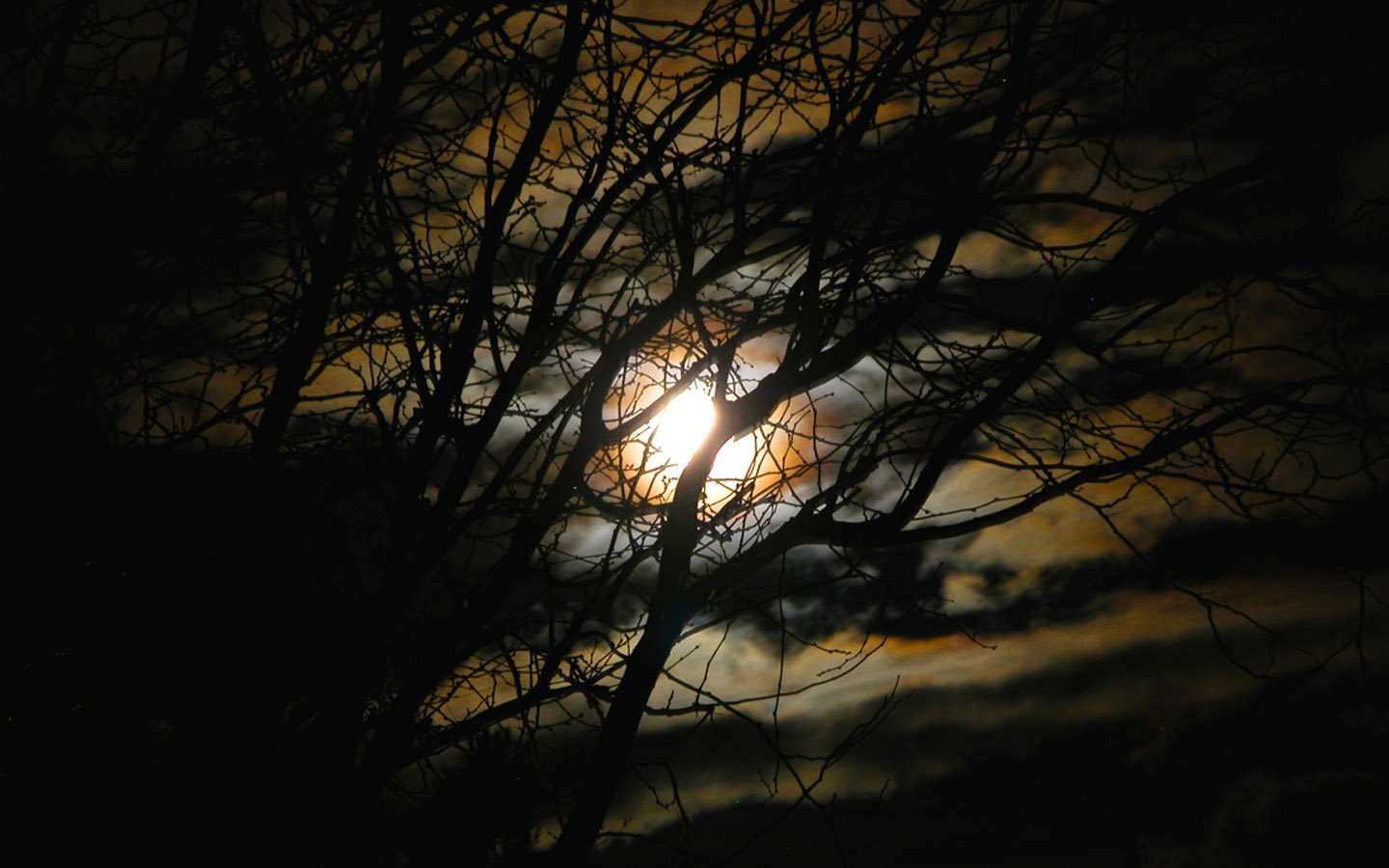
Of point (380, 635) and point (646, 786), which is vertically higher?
point (380, 635)

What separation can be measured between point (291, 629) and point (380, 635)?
1366mm

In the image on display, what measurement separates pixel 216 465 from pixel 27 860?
5.57 ft

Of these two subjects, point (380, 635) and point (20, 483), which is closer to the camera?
point (380, 635)

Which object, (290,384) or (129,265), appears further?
(129,265)

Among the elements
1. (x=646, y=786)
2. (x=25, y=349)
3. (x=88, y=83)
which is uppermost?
(x=88, y=83)

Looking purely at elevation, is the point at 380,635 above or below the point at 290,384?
below

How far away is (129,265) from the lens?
3.67 metres

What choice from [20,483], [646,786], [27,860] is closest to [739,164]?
[646,786]

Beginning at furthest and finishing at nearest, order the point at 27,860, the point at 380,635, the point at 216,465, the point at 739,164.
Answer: the point at 216,465, the point at 27,860, the point at 739,164, the point at 380,635

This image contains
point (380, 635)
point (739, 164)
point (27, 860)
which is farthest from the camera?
point (27, 860)

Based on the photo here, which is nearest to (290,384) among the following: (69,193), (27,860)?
(69,193)

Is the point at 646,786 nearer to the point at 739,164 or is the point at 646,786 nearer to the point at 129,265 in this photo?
the point at 739,164

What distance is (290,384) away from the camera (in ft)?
11.1

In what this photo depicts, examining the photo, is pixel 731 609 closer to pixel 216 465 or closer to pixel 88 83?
pixel 216 465
